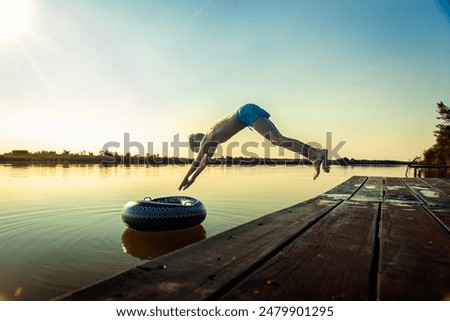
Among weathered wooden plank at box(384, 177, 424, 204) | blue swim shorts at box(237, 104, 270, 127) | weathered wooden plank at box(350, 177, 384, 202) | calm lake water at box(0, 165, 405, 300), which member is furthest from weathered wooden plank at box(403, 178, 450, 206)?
calm lake water at box(0, 165, 405, 300)

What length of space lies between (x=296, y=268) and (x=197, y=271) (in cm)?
58

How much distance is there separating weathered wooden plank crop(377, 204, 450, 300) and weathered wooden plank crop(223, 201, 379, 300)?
0.09m

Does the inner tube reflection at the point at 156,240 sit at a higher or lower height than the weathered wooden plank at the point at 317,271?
lower

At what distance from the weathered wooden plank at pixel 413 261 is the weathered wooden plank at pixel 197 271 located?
70 centimetres

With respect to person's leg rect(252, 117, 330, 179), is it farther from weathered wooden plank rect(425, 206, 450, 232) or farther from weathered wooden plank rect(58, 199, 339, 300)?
weathered wooden plank rect(58, 199, 339, 300)

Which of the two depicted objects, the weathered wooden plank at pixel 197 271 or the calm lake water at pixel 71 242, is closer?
the weathered wooden plank at pixel 197 271

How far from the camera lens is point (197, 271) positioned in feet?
5.55

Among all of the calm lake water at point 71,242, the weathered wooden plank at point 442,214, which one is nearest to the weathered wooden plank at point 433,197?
the weathered wooden plank at point 442,214

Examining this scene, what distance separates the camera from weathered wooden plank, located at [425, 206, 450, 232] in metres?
3.35

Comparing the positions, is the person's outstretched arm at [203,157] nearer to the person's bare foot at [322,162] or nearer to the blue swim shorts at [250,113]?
the blue swim shorts at [250,113]

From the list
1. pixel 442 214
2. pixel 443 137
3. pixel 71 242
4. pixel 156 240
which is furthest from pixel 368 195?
pixel 443 137

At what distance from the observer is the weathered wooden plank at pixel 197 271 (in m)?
1.42

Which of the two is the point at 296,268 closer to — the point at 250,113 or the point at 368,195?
the point at 250,113
